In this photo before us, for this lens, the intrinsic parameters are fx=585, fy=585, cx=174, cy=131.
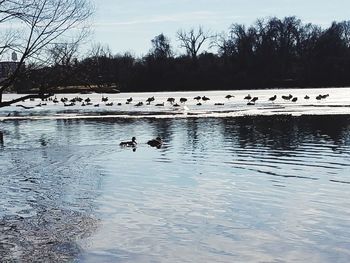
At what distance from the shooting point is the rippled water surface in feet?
32.1

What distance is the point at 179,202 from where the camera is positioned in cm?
1331

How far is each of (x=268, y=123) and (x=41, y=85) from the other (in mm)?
29958

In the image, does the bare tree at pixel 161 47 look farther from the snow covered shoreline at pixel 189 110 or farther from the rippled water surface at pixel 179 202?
the rippled water surface at pixel 179 202

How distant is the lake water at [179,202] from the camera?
32.1 ft

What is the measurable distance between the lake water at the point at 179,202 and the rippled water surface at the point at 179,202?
0.02 meters

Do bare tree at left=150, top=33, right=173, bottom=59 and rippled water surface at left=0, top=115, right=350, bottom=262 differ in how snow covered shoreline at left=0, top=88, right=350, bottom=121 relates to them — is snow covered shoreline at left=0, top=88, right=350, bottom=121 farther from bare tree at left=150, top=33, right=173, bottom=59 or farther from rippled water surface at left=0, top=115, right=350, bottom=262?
bare tree at left=150, top=33, right=173, bottom=59

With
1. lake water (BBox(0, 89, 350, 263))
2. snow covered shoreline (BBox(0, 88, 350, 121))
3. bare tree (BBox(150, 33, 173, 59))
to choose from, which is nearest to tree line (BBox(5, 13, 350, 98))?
bare tree (BBox(150, 33, 173, 59))

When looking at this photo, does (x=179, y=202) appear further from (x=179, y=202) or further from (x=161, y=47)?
(x=161, y=47)

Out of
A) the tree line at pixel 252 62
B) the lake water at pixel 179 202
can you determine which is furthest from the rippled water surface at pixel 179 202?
the tree line at pixel 252 62

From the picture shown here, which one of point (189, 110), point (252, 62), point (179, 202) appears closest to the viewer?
point (179, 202)

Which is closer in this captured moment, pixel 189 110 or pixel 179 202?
pixel 179 202

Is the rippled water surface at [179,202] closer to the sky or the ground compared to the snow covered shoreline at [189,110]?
closer to the ground

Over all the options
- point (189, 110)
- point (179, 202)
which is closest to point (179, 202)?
point (179, 202)

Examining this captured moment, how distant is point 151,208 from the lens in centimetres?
1284
